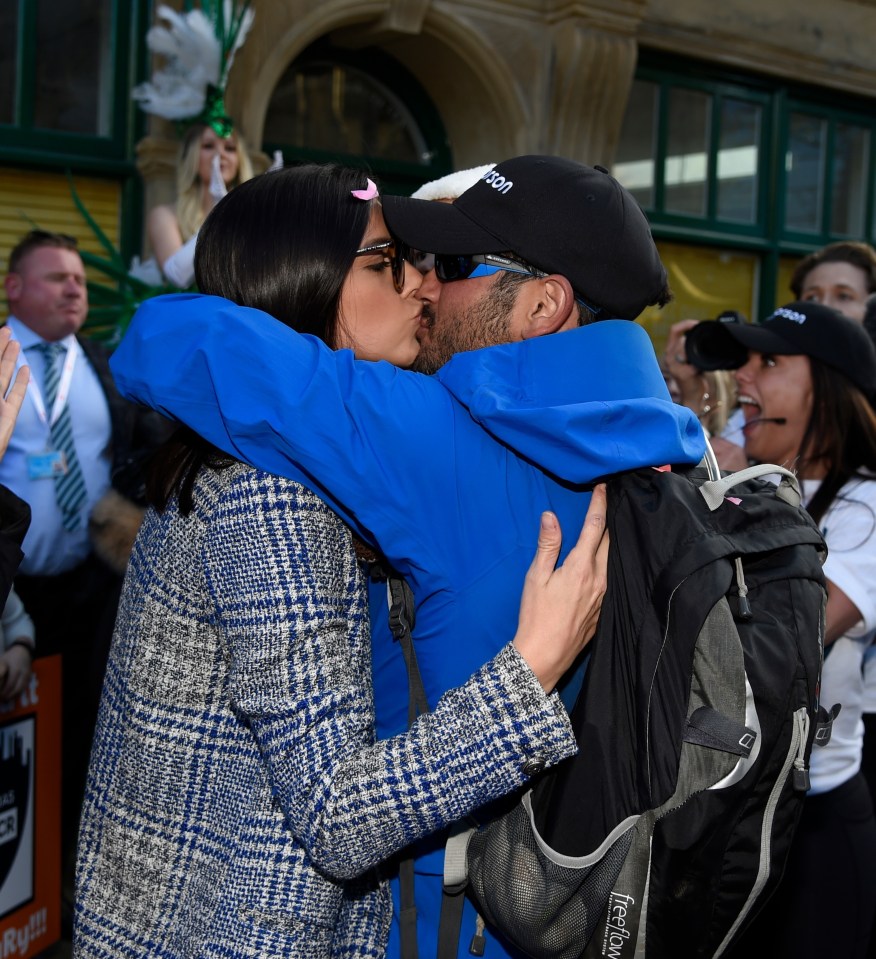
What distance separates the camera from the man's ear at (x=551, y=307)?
1.71 m

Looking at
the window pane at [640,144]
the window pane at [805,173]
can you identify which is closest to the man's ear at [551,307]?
the window pane at [640,144]

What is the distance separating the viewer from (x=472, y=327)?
1.79 m

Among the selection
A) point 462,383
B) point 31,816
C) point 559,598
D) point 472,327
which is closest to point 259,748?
point 559,598

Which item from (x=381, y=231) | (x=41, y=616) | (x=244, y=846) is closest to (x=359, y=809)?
(x=244, y=846)

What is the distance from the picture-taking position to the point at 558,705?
1.48 m

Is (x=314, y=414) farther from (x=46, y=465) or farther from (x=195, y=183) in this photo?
(x=195, y=183)

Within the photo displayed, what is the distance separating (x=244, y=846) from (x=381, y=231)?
3.16 feet

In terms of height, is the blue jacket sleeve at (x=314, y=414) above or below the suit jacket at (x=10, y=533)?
above

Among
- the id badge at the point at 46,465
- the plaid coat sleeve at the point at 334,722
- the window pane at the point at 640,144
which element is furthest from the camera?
the window pane at the point at 640,144

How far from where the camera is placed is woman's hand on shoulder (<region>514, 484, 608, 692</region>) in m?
1.51

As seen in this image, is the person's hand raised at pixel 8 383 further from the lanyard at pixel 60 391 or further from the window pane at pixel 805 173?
the window pane at pixel 805 173

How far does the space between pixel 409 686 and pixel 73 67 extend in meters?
5.08

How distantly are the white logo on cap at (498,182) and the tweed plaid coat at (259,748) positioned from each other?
0.59 meters

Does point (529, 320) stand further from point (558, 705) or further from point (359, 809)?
point (359, 809)
